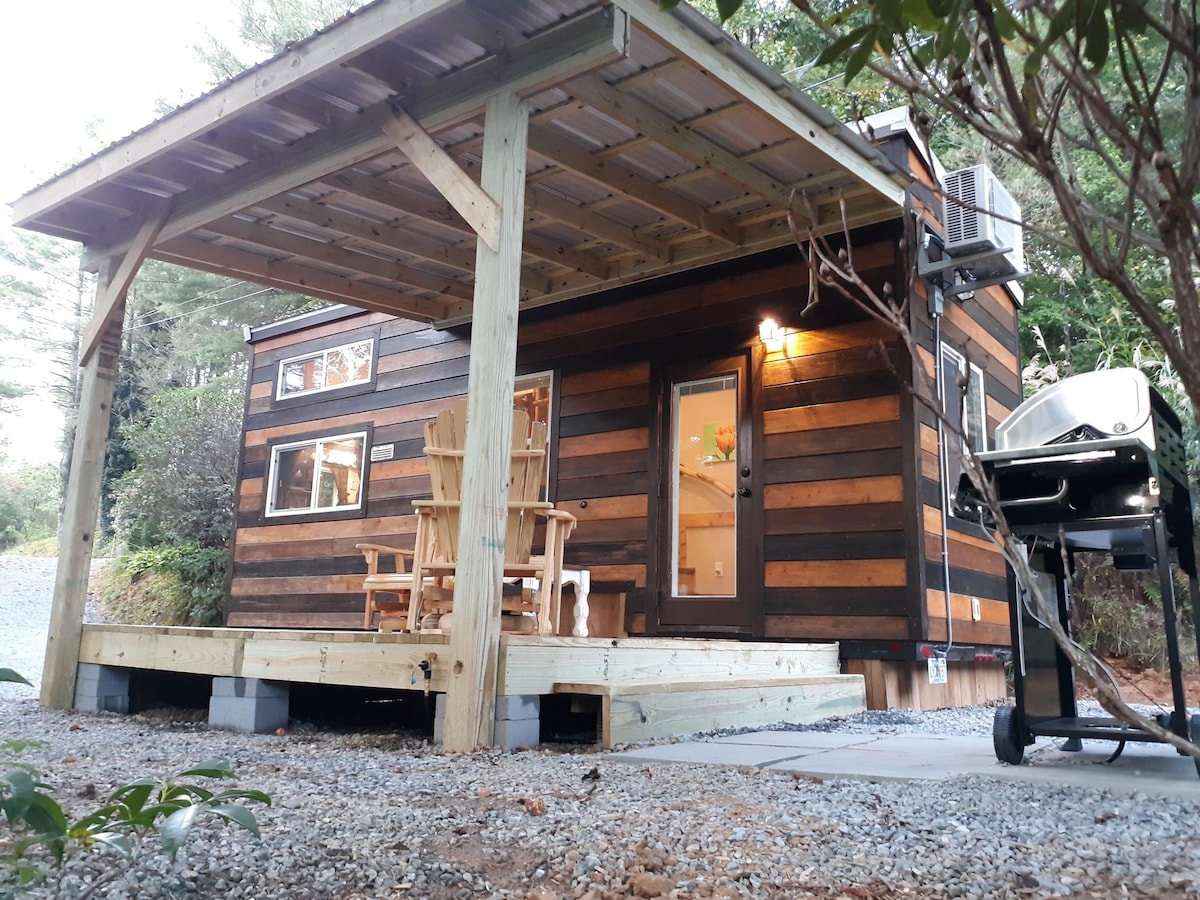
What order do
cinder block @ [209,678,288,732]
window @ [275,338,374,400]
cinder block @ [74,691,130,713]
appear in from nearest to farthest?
1. cinder block @ [209,678,288,732]
2. cinder block @ [74,691,130,713]
3. window @ [275,338,374,400]

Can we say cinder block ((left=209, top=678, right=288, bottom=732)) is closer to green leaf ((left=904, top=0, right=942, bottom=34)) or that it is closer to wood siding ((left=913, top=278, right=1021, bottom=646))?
wood siding ((left=913, top=278, right=1021, bottom=646))

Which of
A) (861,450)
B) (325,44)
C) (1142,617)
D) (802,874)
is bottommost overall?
(802,874)

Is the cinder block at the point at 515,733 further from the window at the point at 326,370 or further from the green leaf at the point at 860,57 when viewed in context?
the window at the point at 326,370

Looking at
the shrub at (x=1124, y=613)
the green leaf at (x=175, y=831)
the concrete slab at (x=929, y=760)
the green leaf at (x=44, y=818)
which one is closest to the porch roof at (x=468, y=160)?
the concrete slab at (x=929, y=760)

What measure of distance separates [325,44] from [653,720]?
3029 millimetres

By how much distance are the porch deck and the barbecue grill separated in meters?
1.33

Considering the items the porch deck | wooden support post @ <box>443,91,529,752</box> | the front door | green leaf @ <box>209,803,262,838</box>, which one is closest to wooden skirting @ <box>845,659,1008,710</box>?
the porch deck

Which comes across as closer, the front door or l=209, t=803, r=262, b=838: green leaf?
l=209, t=803, r=262, b=838: green leaf

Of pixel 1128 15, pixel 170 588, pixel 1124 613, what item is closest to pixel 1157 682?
pixel 1124 613

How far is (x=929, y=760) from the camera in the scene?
318cm

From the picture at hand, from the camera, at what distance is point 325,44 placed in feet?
12.2

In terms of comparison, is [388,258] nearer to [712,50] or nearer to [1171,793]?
[712,50]

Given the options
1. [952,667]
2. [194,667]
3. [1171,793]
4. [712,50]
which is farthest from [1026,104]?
[952,667]

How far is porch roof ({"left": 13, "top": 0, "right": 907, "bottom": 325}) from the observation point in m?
3.63
